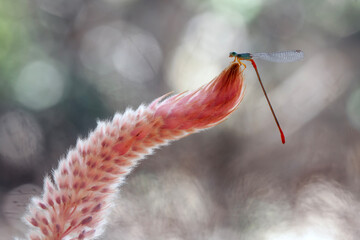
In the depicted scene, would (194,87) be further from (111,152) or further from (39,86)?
(111,152)

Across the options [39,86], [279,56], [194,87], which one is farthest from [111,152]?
[39,86]

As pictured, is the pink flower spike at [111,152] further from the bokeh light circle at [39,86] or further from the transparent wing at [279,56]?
the bokeh light circle at [39,86]

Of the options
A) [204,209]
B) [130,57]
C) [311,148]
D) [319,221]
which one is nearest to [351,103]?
[311,148]

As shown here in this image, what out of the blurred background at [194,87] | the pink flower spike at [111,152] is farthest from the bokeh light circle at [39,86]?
the pink flower spike at [111,152]

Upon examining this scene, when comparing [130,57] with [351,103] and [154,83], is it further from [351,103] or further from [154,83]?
[351,103]

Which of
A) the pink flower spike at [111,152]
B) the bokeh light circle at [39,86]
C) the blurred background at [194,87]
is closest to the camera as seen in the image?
the pink flower spike at [111,152]

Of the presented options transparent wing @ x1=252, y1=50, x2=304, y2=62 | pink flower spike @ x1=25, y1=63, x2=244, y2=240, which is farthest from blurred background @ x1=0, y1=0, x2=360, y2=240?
transparent wing @ x1=252, y1=50, x2=304, y2=62
